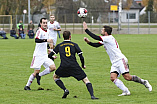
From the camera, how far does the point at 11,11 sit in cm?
6400

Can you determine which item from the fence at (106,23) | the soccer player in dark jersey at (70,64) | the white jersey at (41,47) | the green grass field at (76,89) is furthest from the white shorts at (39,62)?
the fence at (106,23)

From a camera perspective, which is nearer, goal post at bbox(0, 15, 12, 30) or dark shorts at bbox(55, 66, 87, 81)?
dark shorts at bbox(55, 66, 87, 81)

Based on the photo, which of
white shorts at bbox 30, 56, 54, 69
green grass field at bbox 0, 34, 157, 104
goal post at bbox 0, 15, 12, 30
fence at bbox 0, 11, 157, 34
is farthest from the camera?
goal post at bbox 0, 15, 12, 30

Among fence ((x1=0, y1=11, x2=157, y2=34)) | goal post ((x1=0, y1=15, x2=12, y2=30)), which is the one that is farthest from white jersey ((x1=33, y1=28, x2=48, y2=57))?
goal post ((x1=0, y1=15, x2=12, y2=30))

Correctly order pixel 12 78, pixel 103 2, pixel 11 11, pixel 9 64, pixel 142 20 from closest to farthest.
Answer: pixel 12 78
pixel 9 64
pixel 142 20
pixel 11 11
pixel 103 2

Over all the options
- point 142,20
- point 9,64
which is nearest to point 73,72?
point 9,64

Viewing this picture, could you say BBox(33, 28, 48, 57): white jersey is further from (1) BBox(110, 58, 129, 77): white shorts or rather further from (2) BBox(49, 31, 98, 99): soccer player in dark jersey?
(1) BBox(110, 58, 129, 77): white shorts

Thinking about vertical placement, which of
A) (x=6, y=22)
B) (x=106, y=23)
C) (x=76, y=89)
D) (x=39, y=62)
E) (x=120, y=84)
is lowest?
(x=76, y=89)

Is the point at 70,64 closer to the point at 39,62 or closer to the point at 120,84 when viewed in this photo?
the point at 120,84

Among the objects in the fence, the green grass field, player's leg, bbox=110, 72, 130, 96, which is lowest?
the green grass field

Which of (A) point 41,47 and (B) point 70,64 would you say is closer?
(B) point 70,64

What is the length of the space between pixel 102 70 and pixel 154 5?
6357 cm

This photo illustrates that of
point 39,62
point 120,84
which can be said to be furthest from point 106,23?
point 120,84

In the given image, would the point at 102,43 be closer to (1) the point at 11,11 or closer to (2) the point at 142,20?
(2) the point at 142,20
